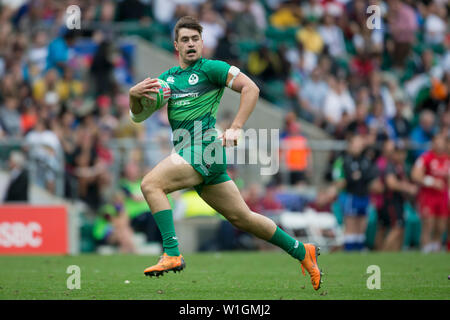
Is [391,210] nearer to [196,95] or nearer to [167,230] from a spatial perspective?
[196,95]

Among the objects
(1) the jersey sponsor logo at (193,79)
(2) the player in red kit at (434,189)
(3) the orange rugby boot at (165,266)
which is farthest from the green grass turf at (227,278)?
(2) the player in red kit at (434,189)

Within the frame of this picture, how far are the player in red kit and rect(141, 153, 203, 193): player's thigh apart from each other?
9843mm

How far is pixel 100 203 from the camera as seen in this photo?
16859 millimetres

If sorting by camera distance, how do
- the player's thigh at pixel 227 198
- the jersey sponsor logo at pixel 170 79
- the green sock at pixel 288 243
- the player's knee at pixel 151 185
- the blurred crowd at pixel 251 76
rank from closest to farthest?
Answer: the player's knee at pixel 151 185 < the player's thigh at pixel 227 198 < the jersey sponsor logo at pixel 170 79 < the green sock at pixel 288 243 < the blurred crowd at pixel 251 76

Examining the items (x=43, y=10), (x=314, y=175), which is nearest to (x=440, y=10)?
(x=314, y=175)

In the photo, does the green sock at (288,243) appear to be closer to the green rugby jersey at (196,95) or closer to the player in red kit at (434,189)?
the green rugby jersey at (196,95)

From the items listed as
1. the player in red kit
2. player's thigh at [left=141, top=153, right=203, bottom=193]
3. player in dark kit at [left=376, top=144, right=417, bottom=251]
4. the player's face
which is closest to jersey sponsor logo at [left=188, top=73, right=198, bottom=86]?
the player's face

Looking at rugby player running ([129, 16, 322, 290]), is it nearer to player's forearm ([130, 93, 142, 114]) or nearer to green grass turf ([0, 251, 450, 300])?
player's forearm ([130, 93, 142, 114])

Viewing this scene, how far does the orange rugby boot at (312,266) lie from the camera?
8352mm

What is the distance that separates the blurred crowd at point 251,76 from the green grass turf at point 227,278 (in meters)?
3.35

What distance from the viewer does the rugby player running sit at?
7.98m

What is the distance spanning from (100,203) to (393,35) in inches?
360

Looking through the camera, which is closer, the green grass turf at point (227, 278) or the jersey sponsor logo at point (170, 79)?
the green grass turf at point (227, 278)

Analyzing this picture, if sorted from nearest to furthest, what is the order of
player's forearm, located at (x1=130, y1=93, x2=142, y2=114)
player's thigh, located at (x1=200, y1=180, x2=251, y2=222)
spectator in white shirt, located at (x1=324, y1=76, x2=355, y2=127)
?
player's forearm, located at (x1=130, y1=93, x2=142, y2=114) < player's thigh, located at (x1=200, y1=180, x2=251, y2=222) < spectator in white shirt, located at (x1=324, y1=76, x2=355, y2=127)
